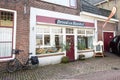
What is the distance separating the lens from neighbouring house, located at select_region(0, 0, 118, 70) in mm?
9658

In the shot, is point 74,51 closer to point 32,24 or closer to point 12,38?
point 32,24

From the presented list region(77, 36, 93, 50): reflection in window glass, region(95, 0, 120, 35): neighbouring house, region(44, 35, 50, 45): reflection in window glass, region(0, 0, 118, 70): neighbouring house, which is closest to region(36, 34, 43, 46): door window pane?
region(0, 0, 118, 70): neighbouring house

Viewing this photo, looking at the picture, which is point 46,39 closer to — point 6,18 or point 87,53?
point 6,18

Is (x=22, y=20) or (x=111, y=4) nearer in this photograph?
(x=22, y=20)

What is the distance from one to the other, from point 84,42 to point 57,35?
346 centimetres

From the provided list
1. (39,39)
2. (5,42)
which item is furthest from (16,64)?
(39,39)

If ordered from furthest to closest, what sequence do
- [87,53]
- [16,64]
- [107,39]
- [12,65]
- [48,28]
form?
[107,39] < [87,53] < [48,28] < [16,64] < [12,65]

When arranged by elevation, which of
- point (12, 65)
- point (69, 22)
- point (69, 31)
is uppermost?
point (69, 22)

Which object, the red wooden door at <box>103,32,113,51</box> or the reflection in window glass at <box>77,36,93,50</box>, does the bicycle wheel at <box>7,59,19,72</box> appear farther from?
the red wooden door at <box>103,32,113,51</box>

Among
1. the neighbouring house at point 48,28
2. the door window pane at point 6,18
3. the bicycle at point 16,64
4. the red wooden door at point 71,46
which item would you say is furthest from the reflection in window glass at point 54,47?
the door window pane at point 6,18

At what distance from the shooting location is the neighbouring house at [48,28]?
966 cm

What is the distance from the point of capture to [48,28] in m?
11.9

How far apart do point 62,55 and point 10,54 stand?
4.29 m

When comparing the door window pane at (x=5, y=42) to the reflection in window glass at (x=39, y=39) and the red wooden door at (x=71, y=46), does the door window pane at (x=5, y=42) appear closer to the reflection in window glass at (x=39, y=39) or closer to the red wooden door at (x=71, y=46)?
the reflection in window glass at (x=39, y=39)
